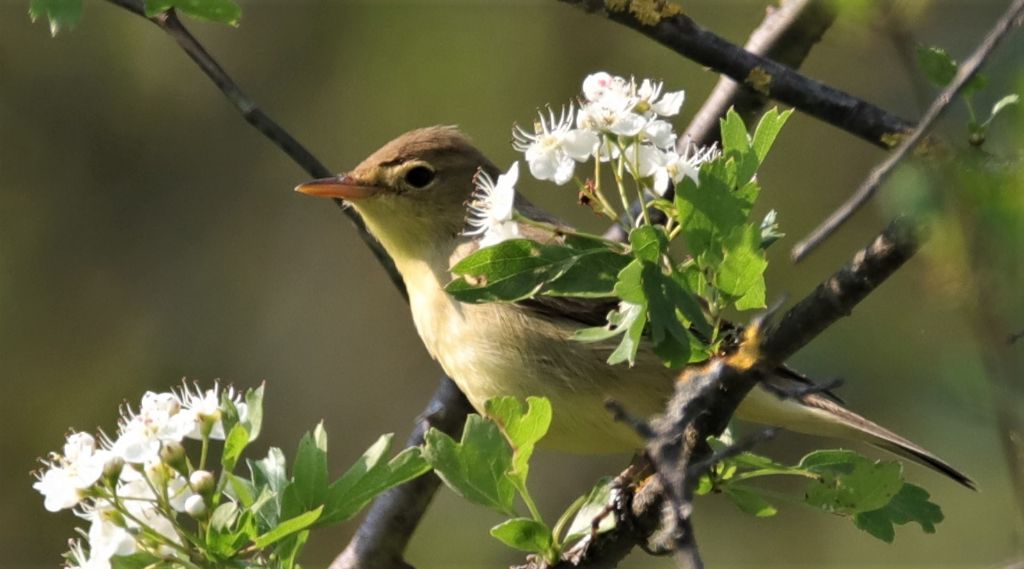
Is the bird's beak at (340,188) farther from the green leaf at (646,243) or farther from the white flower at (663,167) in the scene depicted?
the green leaf at (646,243)

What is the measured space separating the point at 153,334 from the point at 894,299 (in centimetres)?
422

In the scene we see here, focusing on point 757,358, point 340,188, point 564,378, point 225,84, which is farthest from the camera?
point 340,188

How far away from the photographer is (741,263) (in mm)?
2168

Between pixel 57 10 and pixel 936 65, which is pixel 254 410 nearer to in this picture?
pixel 57 10

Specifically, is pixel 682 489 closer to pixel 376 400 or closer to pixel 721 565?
pixel 721 565

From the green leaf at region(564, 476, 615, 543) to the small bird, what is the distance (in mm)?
741

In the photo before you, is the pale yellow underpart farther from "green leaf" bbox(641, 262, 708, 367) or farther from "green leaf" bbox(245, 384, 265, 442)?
"green leaf" bbox(641, 262, 708, 367)

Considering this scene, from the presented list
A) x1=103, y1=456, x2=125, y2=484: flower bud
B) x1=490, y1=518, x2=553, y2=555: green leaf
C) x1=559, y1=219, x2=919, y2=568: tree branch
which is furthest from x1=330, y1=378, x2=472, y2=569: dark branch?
x1=559, y1=219, x2=919, y2=568: tree branch

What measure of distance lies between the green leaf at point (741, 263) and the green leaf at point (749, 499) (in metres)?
0.48

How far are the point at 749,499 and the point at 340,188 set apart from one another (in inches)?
74.8

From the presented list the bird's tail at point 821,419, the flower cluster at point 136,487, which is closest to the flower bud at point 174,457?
the flower cluster at point 136,487

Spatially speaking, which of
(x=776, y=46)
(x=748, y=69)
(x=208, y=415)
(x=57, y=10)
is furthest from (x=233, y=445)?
(x=776, y=46)

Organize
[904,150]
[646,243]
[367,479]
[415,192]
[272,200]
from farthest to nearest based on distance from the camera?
1. [272,200]
2. [415,192]
3. [367,479]
4. [646,243]
5. [904,150]

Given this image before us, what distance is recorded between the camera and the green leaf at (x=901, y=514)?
8.36 ft
